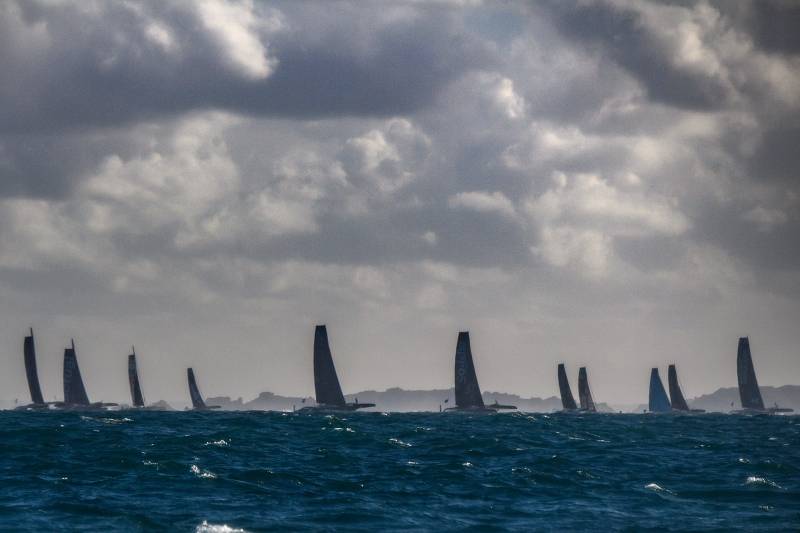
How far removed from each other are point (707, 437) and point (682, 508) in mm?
44012

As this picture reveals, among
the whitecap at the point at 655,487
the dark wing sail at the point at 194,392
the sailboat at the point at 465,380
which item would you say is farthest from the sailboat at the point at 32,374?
the whitecap at the point at 655,487

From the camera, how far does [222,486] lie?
132 ft

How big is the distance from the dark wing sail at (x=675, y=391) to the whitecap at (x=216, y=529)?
144200 mm

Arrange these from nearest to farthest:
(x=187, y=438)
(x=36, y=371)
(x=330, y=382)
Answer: (x=187, y=438), (x=330, y=382), (x=36, y=371)

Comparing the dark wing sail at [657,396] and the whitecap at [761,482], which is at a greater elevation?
the dark wing sail at [657,396]

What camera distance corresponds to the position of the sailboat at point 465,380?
123188mm

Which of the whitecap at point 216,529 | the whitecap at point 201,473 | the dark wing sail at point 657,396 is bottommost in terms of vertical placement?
the whitecap at point 216,529

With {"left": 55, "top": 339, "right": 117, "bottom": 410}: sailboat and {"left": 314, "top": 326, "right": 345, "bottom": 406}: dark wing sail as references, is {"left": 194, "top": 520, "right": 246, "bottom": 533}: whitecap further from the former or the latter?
{"left": 55, "top": 339, "right": 117, "bottom": 410}: sailboat

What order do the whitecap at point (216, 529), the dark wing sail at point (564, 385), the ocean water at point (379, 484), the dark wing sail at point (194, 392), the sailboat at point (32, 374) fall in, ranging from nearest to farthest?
the whitecap at point (216, 529), the ocean water at point (379, 484), the sailboat at point (32, 374), the dark wing sail at point (564, 385), the dark wing sail at point (194, 392)

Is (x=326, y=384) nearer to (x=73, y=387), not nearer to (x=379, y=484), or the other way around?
(x=73, y=387)

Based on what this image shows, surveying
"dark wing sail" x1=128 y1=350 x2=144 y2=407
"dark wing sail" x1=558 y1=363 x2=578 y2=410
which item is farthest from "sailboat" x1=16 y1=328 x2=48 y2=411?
"dark wing sail" x1=558 y1=363 x2=578 y2=410

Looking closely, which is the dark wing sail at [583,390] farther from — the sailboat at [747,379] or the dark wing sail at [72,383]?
the dark wing sail at [72,383]

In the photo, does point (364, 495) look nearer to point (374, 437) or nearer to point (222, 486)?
point (222, 486)

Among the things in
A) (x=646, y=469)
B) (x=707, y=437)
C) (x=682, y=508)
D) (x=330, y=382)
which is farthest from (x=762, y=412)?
(x=682, y=508)
